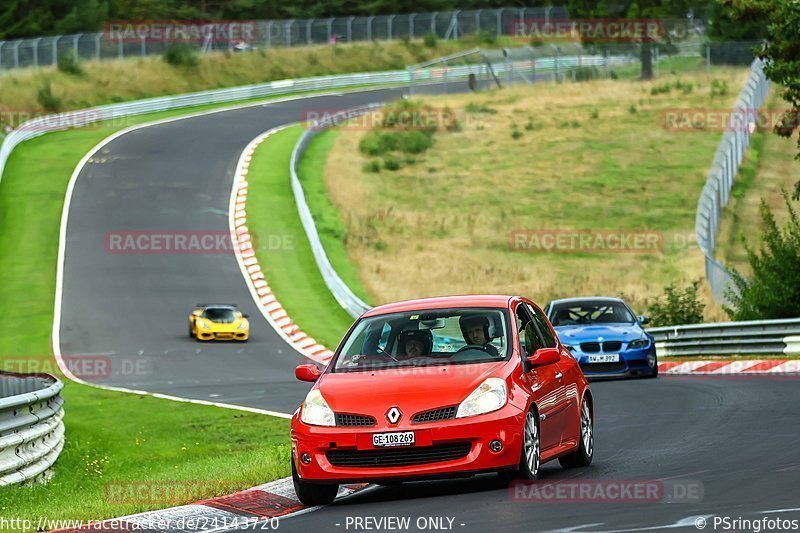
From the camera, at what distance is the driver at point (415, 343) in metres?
11.5

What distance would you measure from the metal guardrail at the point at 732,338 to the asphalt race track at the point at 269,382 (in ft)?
9.66

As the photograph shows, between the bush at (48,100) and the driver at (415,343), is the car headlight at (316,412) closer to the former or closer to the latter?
the driver at (415,343)

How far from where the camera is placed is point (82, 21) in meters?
88.2

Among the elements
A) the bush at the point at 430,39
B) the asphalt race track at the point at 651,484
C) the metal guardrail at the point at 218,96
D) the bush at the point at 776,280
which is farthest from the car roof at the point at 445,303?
the bush at the point at 430,39

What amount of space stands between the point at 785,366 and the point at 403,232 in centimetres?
2549

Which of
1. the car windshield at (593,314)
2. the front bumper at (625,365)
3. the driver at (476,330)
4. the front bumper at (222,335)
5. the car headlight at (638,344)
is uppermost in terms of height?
the driver at (476,330)

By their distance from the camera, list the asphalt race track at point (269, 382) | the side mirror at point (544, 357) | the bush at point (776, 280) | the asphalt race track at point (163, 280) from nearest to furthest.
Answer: the asphalt race track at point (269, 382)
the side mirror at point (544, 357)
the bush at point (776, 280)
the asphalt race track at point (163, 280)

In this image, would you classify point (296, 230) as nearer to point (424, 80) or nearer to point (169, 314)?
point (169, 314)

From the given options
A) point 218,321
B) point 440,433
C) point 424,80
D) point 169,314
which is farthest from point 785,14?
point 424,80

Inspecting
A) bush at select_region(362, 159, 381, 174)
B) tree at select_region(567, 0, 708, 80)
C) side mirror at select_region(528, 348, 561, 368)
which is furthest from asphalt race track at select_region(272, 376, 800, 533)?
tree at select_region(567, 0, 708, 80)

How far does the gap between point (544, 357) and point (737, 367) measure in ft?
49.6

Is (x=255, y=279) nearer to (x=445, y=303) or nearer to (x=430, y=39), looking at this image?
(x=445, y=303)

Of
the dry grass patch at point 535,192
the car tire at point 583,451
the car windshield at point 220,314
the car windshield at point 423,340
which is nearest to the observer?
the car windshield at point 423,340

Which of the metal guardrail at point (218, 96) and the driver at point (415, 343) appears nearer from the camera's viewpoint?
the driver at point (415, 343)
